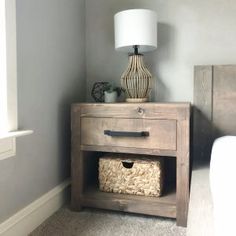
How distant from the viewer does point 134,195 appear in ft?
5.65

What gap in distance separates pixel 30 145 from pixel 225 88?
1.20 meters

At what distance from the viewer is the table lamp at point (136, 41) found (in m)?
1.72

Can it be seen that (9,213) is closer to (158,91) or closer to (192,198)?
(192,198)

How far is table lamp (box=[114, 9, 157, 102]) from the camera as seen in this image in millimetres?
1721

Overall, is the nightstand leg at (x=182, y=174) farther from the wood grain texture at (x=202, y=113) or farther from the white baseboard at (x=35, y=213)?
the white baseboard at (x=35, y=213)

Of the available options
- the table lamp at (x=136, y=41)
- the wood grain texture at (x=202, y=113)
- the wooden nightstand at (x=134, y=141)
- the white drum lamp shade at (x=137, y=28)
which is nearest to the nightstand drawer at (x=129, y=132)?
the wooden nightstand at (x=134, y=141)

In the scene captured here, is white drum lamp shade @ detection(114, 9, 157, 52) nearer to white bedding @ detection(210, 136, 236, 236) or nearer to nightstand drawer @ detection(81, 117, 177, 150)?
nightstand drawer @ detection(81, 117, 177, 150)

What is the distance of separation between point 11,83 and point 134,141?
28.1 inches

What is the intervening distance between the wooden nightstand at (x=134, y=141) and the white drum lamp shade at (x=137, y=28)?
1.29ft

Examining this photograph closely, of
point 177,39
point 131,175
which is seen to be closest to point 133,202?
point 131,175

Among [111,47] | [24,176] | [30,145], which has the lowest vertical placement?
[24,176]

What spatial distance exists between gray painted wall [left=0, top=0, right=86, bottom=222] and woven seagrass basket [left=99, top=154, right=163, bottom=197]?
1.06 feet

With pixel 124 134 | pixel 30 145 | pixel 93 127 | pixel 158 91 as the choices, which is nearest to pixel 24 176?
pixel 30 145

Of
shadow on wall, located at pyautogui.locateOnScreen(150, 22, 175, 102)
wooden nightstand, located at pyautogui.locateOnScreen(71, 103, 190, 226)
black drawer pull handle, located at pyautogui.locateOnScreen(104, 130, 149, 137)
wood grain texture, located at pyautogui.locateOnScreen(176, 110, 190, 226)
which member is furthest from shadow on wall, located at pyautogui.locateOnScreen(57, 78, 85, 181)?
wood grain texture, located at pyautogui.locateOnScreen(176, 110, 190, 226)
